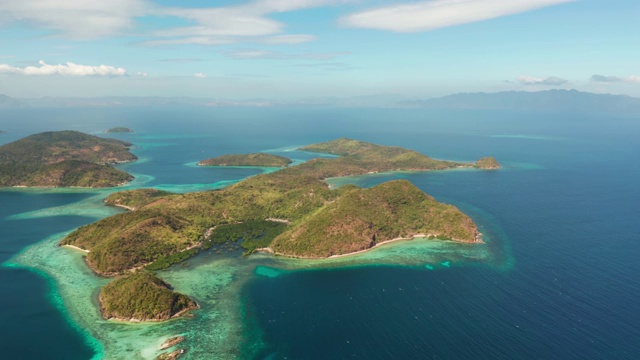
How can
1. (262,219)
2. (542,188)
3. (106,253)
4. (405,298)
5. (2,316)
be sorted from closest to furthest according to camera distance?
(2,316) < (405,298) < (106,253) < (262,219) < (542,188)

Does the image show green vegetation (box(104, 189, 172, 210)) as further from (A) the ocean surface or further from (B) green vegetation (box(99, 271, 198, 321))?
(B) green vegetation (box(99, 271, 198, 321))

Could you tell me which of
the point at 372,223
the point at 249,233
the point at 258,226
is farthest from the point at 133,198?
the point at 372,223

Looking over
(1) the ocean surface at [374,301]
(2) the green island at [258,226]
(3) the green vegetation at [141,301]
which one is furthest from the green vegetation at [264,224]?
(3) the green vegetation at [141,301]

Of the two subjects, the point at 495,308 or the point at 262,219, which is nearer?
the point at 495,308

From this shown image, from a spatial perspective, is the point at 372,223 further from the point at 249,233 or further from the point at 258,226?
→ the point at 249,233

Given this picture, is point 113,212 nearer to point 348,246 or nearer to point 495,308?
point 348,246

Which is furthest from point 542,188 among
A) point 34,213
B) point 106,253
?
point 34,213

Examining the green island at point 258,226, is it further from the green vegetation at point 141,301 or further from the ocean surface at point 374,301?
the ocean surface at point 374,301
